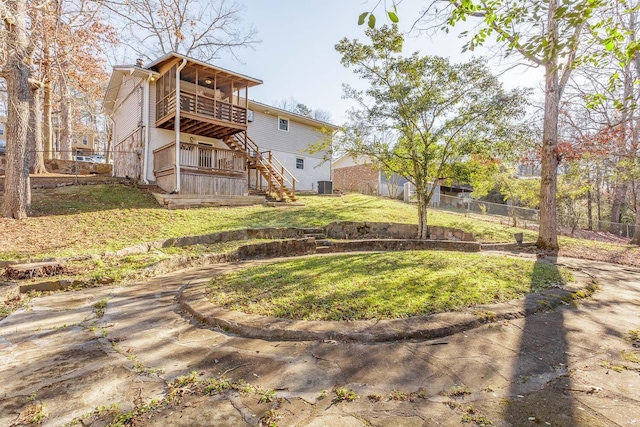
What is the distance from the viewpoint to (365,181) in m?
25.0

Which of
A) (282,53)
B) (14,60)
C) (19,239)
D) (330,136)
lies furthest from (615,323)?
(282,53)

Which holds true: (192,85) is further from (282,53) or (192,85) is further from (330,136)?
(330,136)

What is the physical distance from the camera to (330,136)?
391 inches

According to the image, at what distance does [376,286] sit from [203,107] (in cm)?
1185

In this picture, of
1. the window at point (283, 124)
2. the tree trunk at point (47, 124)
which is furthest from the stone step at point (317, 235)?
the tree trunk at point (47, 124)

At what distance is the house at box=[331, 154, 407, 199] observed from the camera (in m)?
23.6

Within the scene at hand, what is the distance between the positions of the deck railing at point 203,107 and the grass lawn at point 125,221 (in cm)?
365

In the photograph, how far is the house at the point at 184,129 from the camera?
11.6 meters

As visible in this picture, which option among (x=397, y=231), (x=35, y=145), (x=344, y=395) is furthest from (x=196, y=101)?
(x=344, y=395)

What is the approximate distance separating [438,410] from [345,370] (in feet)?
2.14

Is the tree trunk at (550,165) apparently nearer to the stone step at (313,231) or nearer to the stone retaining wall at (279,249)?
the stone step at (313,231)

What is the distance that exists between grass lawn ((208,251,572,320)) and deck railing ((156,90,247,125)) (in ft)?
31.7

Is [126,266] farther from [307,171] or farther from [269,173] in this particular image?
[307,171]

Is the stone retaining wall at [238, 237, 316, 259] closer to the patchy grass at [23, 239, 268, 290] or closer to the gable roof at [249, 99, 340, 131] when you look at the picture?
the patchy grass at [23, 239, 268, 290]
